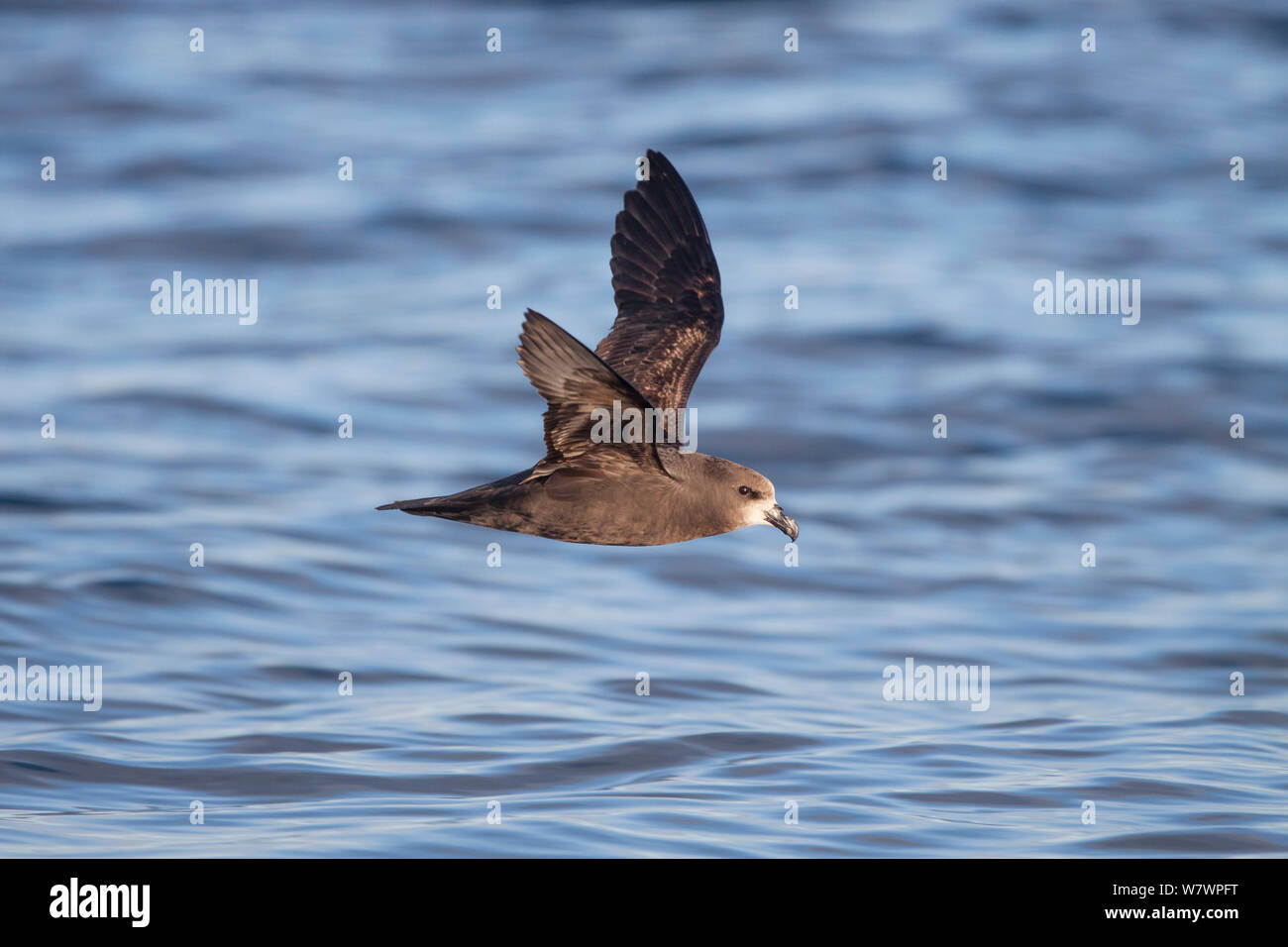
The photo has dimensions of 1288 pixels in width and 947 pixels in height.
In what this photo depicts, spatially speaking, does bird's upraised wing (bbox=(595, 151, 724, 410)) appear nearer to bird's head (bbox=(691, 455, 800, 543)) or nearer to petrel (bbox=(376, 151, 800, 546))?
petrel (bbox=(376, 151, 800, 546))

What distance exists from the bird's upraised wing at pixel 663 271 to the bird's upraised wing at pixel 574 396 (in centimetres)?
186

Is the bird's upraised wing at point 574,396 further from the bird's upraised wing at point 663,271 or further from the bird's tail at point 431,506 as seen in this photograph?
the bird's upraised wing at point 663,271

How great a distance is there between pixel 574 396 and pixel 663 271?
288 cm

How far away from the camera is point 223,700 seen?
43.8 feet

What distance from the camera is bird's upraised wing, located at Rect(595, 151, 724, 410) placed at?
938 cm

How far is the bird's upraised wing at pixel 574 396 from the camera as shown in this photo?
6742 mm

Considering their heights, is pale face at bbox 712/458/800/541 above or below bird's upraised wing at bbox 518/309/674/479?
below

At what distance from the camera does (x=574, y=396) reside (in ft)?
23.4

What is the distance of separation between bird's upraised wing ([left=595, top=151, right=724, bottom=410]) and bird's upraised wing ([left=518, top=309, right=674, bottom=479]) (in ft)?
6.11

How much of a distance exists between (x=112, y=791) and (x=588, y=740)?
3.48 m

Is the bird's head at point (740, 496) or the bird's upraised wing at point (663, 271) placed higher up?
the bird's upraised wing at point (663, 271)

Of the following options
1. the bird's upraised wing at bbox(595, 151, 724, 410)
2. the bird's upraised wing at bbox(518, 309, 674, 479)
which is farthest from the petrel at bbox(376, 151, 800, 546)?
the bird's upraised wing at bbox(595, 151, 724, 410)

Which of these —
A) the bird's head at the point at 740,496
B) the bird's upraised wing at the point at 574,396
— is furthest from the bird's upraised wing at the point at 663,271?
the bird's upraised wing at the point at 574,396

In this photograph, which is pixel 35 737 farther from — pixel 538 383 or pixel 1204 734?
pixel 1204 734
